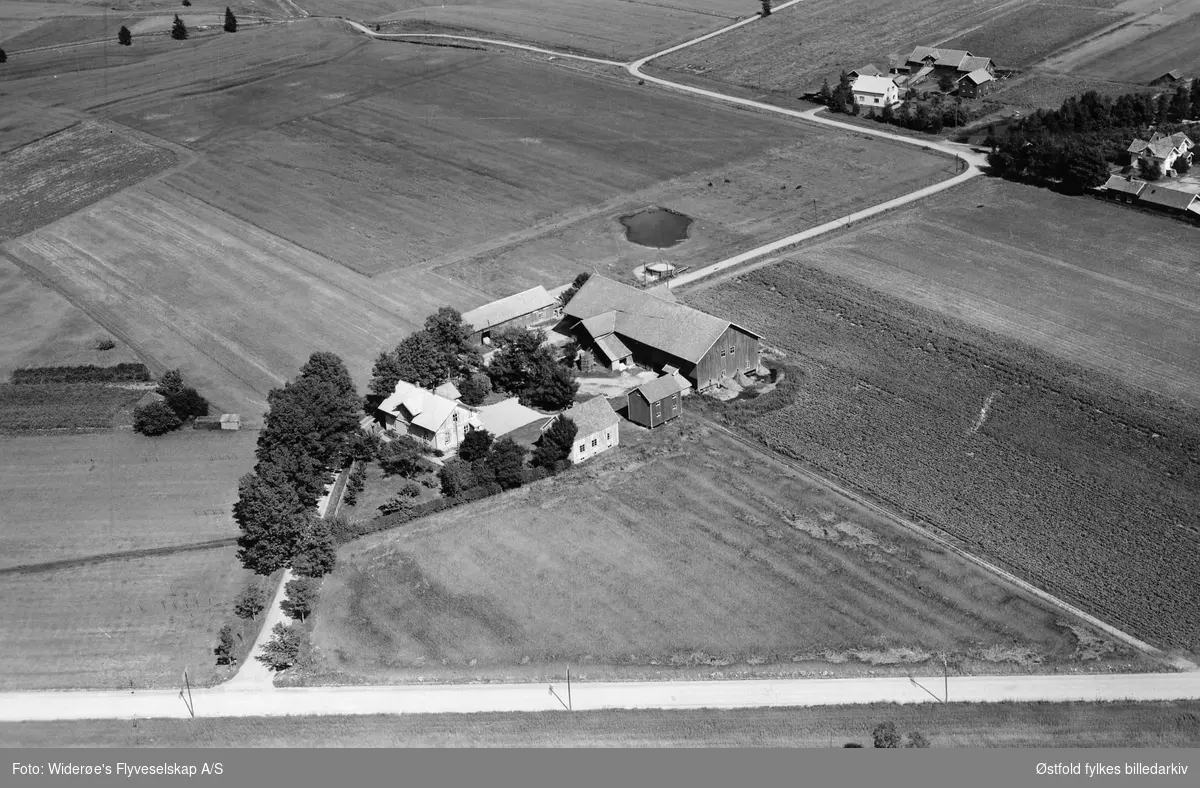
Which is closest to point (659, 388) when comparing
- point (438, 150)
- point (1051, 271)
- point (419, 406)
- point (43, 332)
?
point (419, 406)

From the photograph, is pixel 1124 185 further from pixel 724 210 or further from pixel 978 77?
pixel 724 210

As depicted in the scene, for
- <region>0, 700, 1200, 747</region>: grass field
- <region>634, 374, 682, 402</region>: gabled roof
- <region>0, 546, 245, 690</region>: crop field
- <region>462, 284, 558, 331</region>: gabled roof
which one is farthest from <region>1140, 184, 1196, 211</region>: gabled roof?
<region>0, 546, 245, 690</region>: crop field

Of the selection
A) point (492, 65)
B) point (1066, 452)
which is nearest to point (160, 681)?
point (1066, 452)

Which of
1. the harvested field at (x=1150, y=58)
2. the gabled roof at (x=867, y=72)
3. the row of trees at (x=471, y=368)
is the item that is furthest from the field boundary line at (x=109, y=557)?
the harvested field at (x=1150, y=58)

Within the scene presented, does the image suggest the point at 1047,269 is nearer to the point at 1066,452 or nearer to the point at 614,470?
the point at 1066,452

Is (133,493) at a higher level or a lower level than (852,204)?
lower

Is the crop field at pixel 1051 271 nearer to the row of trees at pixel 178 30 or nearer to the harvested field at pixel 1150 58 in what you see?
the harvested field at pixel 1150 58

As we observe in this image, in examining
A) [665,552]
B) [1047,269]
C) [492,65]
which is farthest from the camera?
[492,65]
